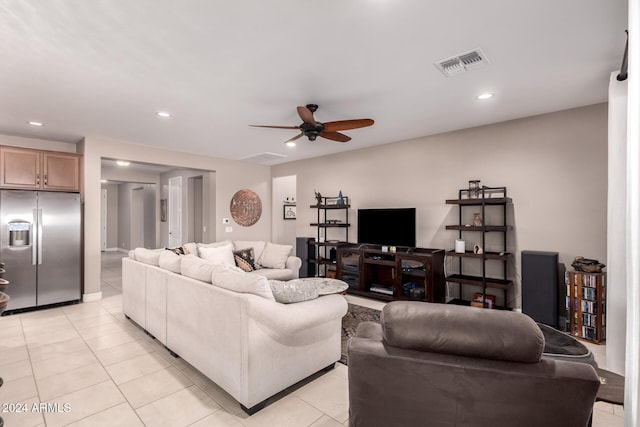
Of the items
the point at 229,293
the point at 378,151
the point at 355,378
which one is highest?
the point at 378,151

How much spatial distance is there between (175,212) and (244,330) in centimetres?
682

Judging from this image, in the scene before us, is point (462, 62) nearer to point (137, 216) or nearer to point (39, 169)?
point (39, 169)

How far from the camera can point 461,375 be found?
120 centimetres

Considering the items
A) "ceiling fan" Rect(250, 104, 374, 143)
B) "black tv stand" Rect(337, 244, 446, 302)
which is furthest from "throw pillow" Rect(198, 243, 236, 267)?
Answer: "ceiling fan" Rect(250, 104, 374, 143)

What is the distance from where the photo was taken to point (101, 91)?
3100 millimetres

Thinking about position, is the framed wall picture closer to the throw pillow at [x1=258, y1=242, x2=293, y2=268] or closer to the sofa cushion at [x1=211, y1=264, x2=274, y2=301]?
the throw pillow at [x1=258, y1=242, x2=293, y2=268]

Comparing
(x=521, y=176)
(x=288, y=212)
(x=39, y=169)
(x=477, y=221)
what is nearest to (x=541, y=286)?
(x=477, y=221)

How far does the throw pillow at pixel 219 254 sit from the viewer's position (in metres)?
4.82

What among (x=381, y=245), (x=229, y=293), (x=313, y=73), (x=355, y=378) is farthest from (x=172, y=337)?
(x=381, y=245)

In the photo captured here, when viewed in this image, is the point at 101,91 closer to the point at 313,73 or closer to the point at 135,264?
the point at 135,264

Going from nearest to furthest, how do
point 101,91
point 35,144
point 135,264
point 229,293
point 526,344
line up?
point 526,344, point 229,293, point 101,91, point 135,264, point 35,144

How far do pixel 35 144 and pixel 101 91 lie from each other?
119 inches

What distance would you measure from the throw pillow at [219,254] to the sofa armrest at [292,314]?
2.77 meters

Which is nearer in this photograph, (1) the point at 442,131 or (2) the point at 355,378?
(2) the point at 355,378
